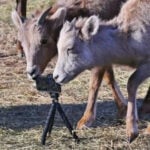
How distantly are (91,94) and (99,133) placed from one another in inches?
27.1

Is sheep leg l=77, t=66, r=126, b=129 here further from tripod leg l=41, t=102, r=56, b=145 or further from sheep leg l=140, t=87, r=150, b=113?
tripod leg l=41, t=102, r=56, b=145

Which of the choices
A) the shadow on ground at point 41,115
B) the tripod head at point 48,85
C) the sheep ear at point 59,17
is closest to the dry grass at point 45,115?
the shadow on ground at point 41,115

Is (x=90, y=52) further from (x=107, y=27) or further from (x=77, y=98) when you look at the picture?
(x=77, y=98)

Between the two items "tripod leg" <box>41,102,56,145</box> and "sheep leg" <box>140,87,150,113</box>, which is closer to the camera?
"tripod leg" <box>41,102,56,145</box>

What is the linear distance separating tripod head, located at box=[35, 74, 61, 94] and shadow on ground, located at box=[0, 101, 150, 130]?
0.87 metres

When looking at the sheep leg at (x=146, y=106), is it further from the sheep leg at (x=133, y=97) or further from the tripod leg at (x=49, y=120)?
the tripod leg at (x=49, y=120)

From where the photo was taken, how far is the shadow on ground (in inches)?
311

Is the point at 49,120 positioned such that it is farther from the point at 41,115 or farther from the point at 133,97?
the point at 41,115

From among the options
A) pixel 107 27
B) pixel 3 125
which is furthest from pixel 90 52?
pixel 3 125

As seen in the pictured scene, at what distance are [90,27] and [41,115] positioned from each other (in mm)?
1814

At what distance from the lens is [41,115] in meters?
8.32

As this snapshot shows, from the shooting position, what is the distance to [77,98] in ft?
29.8

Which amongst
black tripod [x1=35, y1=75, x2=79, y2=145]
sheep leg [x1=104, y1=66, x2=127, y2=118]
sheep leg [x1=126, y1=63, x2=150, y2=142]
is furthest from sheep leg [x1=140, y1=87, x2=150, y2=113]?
black tripod [x1=35, y1=75, x2=79, y2=145]

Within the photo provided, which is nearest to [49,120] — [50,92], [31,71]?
[50,92]
